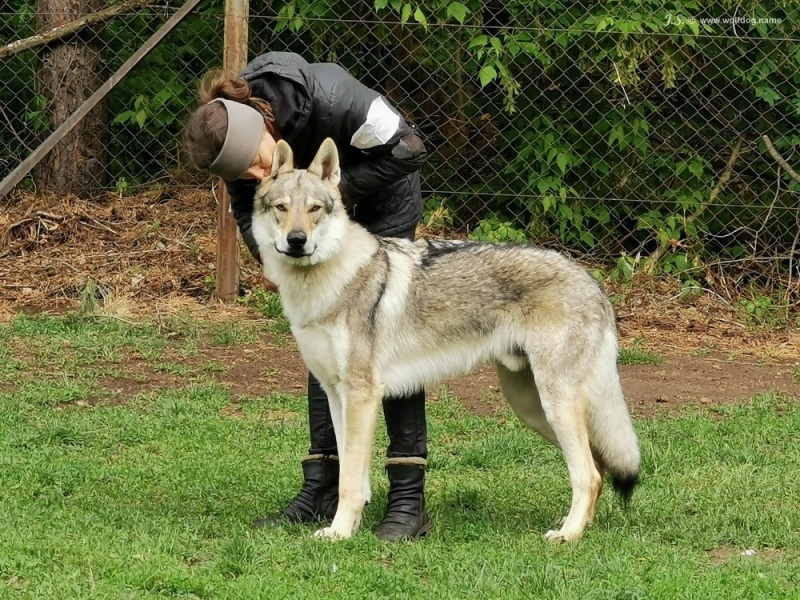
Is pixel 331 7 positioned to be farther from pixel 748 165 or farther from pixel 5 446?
pixel 5 446

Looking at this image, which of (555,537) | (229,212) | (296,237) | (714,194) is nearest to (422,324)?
(296,237)

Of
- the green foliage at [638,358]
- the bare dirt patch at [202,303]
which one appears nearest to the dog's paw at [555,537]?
the bare dirt patch at [202,303]

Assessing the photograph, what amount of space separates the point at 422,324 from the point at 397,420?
1.38 ft

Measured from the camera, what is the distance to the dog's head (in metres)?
4.38

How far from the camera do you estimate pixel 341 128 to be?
14.9 ft

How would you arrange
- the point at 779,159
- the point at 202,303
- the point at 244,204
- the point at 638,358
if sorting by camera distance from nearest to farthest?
the point at 244,204 → the point at 638,358 → the point at 202,303 → the point at 779,159

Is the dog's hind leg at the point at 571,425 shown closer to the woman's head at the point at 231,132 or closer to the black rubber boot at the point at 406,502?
the black rubber boot at the point at 406,502

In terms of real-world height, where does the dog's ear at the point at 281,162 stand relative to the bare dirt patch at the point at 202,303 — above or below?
above

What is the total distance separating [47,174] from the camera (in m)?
10.1

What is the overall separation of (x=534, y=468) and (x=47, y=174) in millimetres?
6215

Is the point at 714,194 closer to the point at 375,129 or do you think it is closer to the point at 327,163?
the point at 375,129

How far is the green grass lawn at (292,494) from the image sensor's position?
3.87 meters

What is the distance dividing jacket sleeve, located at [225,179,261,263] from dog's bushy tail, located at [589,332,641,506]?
1.50m

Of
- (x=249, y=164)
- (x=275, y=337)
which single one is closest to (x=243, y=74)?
(x=249, y=164)
